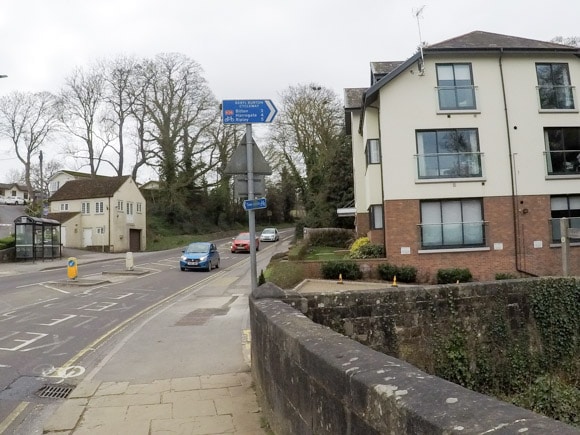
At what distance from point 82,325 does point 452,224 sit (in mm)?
14809

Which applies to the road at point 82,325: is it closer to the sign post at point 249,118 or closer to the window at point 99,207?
the sign post at point 249,118

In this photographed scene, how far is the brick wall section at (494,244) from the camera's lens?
20.0 metres

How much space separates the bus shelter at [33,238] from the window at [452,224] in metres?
25.3

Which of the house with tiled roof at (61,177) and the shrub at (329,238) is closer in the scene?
the shrub at (329,238)

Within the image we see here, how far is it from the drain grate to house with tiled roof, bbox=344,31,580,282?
1524 centimetres

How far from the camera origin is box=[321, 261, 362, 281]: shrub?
63.3 feet

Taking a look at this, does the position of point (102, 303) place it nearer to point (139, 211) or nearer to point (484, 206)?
point (484, 206)

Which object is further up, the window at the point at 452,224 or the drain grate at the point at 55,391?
the window at the point at 452,224

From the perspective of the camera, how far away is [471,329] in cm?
714

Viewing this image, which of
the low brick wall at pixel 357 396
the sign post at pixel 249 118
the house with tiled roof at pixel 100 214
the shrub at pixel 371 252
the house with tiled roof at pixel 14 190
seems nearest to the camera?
the low brick wall at pixel 357 396

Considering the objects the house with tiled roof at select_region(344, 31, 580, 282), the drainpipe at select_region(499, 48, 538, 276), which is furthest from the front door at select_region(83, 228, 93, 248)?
the drainpipe at select_region(499, 48, 538, 276)

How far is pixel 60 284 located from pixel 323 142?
105ft

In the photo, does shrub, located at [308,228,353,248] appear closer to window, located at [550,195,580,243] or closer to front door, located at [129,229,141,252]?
window, located at [550,195,580,243]

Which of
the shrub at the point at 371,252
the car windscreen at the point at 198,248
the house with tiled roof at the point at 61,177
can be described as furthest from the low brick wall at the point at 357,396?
the house with tiled roof at the point at 61,177
